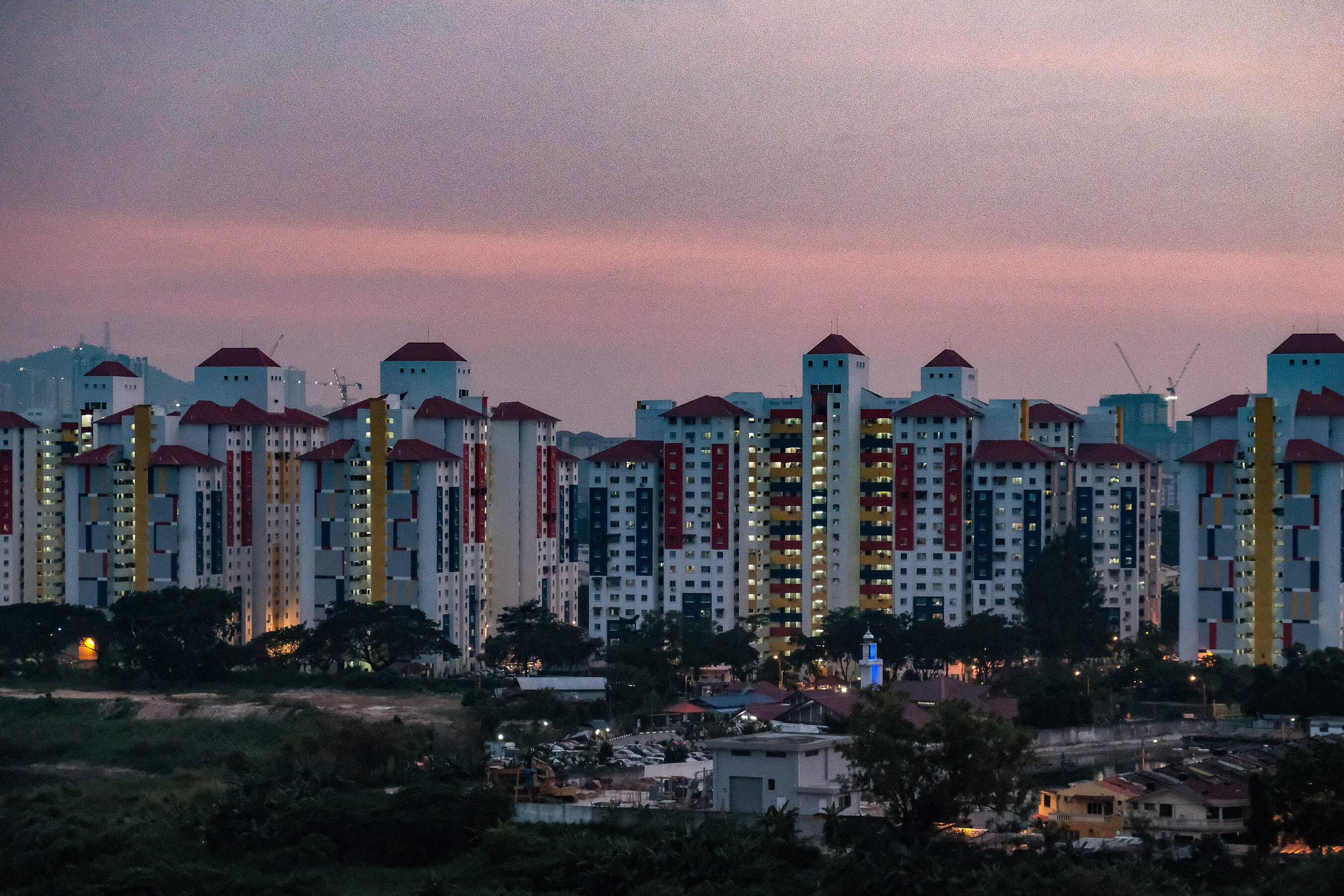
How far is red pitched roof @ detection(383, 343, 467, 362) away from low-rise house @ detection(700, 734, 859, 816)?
86.1 feet

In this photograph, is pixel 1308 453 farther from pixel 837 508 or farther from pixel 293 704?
pixel 293 704

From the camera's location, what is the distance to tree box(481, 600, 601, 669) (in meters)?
51.0

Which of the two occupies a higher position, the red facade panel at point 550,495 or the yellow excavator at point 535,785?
the red facade panel at point 550,495

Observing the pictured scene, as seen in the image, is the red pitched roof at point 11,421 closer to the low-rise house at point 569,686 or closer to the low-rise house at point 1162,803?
the low-rise house at point 569,686

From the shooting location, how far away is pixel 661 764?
35.7 m

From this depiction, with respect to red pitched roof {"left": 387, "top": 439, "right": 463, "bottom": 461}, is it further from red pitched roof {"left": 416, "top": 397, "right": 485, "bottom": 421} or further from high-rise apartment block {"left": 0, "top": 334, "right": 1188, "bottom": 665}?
red pitched roof {"left": 416, "top": 397, "right": 485, "bottom": 421}

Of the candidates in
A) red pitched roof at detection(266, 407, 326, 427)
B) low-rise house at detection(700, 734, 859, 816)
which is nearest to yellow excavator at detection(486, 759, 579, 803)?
low-rise house at detection(700, 734, 859, 816)

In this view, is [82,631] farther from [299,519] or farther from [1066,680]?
[1066,680]

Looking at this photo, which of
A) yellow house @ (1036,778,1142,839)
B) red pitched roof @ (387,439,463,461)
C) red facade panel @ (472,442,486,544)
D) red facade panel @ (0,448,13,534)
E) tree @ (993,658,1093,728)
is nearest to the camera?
yellow house @ (1036,778,1142,839)

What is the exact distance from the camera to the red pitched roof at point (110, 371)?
6097 centimetres

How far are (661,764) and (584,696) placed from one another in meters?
11.4

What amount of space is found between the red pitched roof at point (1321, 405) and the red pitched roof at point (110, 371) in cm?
2969

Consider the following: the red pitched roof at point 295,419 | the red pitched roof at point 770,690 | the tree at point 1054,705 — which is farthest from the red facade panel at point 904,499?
the red pitched roof at point 295,419

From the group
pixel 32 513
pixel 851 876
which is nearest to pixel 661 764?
pixel 851 876
